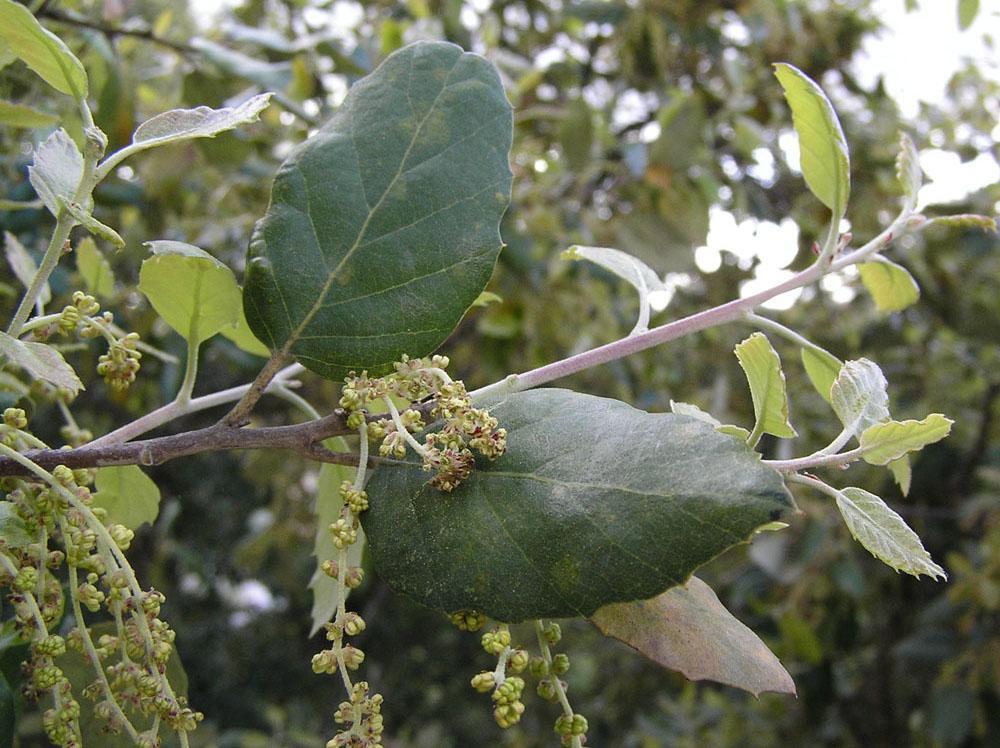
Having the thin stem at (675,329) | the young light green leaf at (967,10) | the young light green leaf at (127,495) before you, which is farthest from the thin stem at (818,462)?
the young light green leaf at (967,10)

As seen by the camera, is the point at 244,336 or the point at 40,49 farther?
the point at 244,336

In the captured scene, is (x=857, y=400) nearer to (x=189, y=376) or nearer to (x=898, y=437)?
(x=898, y=437)

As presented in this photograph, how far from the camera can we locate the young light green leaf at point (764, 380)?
0.55 meters

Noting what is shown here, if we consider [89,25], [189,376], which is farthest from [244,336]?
[89,25]

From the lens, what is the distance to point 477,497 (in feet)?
1.70

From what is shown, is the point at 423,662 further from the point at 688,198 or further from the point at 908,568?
the point at 908,568

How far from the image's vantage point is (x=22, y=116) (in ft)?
2.31

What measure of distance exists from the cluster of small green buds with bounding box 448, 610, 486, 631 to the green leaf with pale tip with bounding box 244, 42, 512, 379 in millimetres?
160

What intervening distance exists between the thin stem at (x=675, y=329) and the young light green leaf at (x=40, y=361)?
0.77 feet

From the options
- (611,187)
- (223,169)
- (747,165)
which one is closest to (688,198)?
(611,187)

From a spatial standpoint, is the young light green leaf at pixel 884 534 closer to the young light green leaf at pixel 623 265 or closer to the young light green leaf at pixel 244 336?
the young light green leaf at pixel 623 265

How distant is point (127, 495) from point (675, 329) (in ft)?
1.45

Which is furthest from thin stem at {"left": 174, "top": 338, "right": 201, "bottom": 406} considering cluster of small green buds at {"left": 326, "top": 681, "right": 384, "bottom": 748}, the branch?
the branch

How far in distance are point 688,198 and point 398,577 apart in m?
1.65
